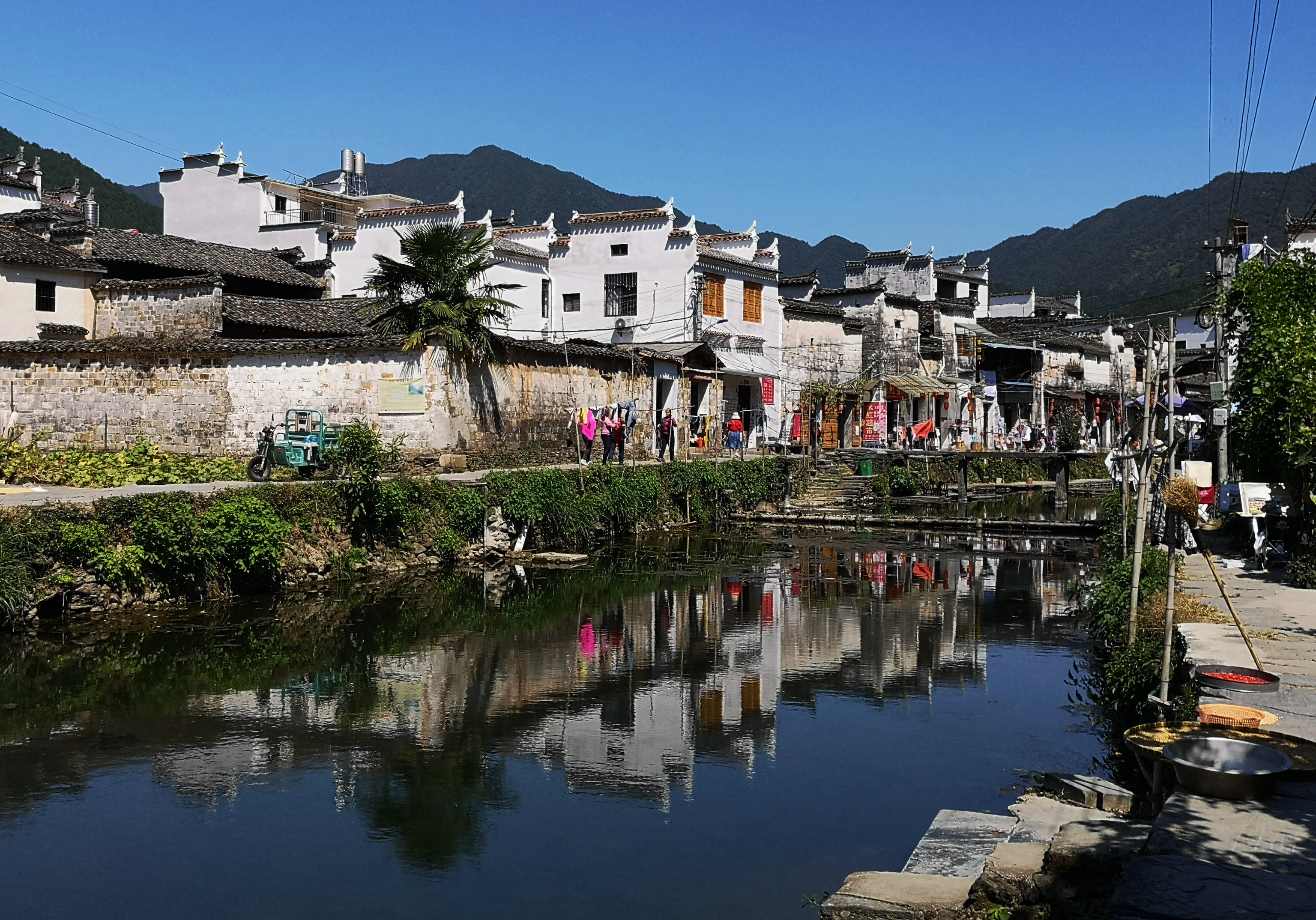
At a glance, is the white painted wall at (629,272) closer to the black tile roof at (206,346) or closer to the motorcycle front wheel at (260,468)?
the black tile roof at (206,346)

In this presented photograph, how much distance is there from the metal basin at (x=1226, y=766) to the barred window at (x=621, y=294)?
30.9 m

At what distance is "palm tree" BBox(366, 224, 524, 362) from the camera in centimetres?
2278

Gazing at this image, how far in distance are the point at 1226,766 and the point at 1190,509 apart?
10.5 metres

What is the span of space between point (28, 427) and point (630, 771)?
20473mm

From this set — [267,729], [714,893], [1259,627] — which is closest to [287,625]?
[267,729]

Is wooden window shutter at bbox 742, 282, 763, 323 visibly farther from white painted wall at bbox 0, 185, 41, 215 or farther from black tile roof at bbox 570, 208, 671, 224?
white painted wall at bbox 0, 185, 41, 215

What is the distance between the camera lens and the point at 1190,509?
1591cm

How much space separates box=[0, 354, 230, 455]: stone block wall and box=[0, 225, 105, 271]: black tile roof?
2840 millimetres

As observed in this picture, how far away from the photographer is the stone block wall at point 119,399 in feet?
78.2

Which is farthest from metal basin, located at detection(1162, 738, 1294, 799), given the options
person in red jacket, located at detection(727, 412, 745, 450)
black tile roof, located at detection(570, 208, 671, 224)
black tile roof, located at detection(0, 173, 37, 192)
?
black tile roof, located at detection(0, 173, 37, 192)

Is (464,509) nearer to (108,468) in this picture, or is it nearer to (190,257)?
(108,468)

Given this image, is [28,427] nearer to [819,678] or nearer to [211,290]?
[211,290]

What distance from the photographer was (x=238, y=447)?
2372 centimetres

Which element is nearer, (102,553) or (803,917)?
(803,917)
